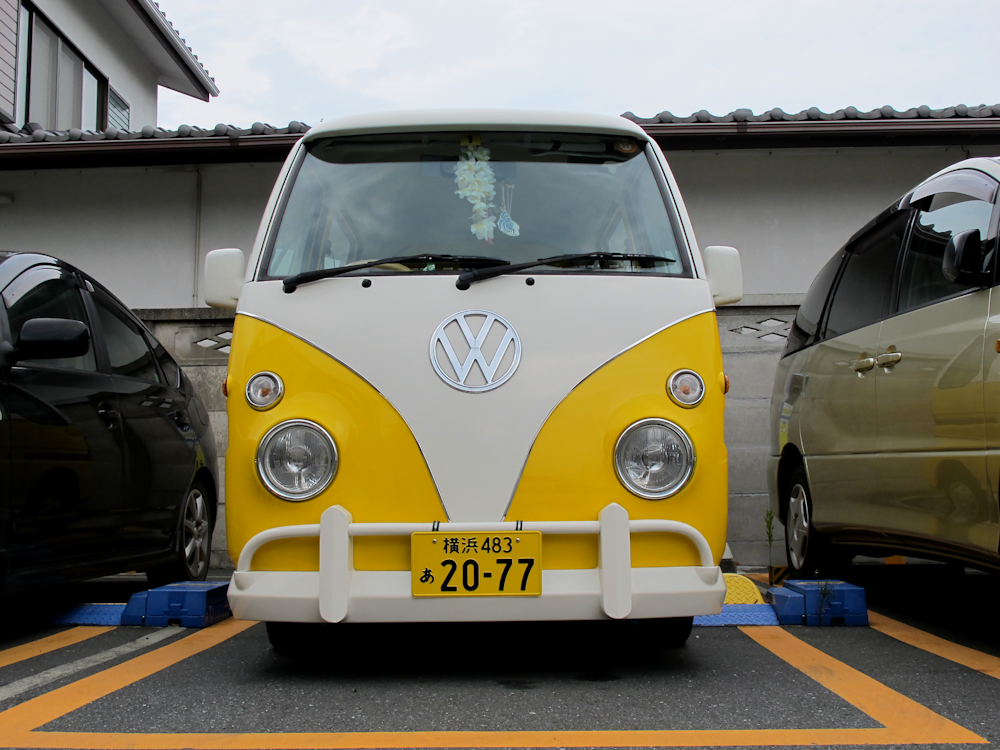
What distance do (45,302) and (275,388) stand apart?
1631 mm

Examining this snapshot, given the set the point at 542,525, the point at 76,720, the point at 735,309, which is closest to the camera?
the point at 76,720

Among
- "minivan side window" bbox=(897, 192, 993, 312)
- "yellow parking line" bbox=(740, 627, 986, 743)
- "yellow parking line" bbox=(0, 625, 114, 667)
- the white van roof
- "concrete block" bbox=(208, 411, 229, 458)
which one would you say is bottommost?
"yellow parking line" bbox=(0, 625, 114, 667)

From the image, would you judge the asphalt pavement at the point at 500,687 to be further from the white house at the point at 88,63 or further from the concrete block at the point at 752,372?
the white house at the point at 88,63

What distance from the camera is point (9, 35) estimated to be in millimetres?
11539

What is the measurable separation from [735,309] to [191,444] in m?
4.09

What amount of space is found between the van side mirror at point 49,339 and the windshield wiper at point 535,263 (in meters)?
1.54

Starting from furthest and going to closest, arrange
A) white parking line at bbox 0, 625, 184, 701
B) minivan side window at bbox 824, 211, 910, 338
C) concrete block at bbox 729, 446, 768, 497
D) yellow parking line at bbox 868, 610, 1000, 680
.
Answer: concrete block at bbox 729, 446, 768, 497
minivan side window at bbox 824, 211, 910, 338
yellow parking line at bbox 868, 610, 1000, 680
white parking line at bbox 0, 625, 184, 701

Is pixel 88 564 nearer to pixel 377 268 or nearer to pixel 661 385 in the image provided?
pixel 377 268

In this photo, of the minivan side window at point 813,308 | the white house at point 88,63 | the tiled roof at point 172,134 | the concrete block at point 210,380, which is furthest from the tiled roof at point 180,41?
the minivan side window at point 813,308

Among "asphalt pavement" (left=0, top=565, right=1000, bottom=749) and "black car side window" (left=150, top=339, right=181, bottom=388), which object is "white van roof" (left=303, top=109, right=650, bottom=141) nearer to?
"asphalt pavement" (left=0, top=565, right=1000, bottom=749)

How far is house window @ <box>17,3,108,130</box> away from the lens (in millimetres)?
12008

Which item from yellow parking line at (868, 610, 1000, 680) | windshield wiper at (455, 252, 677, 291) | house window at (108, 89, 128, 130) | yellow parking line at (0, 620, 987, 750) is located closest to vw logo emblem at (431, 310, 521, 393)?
windshield wiper at (455, 252, 677, 291)

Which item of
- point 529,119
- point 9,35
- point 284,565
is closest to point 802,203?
point 529,119

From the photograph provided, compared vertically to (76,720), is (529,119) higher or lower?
higher
